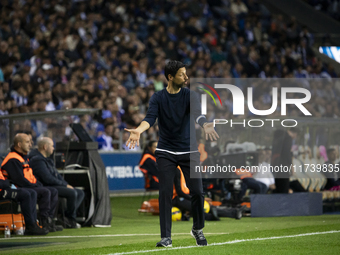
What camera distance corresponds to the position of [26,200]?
953 centimetres

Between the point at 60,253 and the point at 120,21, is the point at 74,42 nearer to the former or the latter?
the point at 120,21

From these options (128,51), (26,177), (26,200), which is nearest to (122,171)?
(128,51)

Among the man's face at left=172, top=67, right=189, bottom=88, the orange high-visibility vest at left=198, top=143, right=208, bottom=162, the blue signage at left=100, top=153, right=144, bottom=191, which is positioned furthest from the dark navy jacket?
the blue signage at left=100, top=153, right=144, bottom=191

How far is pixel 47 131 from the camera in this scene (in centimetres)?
1177

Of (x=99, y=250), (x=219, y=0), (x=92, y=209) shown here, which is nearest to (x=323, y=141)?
(x=92, y=209)

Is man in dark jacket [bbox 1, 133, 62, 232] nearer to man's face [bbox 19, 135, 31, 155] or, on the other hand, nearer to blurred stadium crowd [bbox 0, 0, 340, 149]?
man's face [bbox 19, 135, 31, 155]

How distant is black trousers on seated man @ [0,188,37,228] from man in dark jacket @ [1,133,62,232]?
314mm

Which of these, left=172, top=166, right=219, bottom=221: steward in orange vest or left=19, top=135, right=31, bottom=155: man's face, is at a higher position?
left=19, top=135, right=31, bottom=155: man's face

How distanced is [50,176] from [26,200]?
116cm

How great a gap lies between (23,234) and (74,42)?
10.6 m

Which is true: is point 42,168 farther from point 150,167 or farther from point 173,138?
point 173,138

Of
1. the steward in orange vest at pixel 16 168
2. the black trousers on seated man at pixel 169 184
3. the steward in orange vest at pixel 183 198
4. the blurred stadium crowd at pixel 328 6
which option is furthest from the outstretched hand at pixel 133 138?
the blurred stadium crowd at pixel 328 6

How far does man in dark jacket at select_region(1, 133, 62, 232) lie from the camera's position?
9758mm

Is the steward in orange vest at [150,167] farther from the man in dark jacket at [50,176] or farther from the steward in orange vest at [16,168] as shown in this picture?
the steward in orange vest at [16,168]
